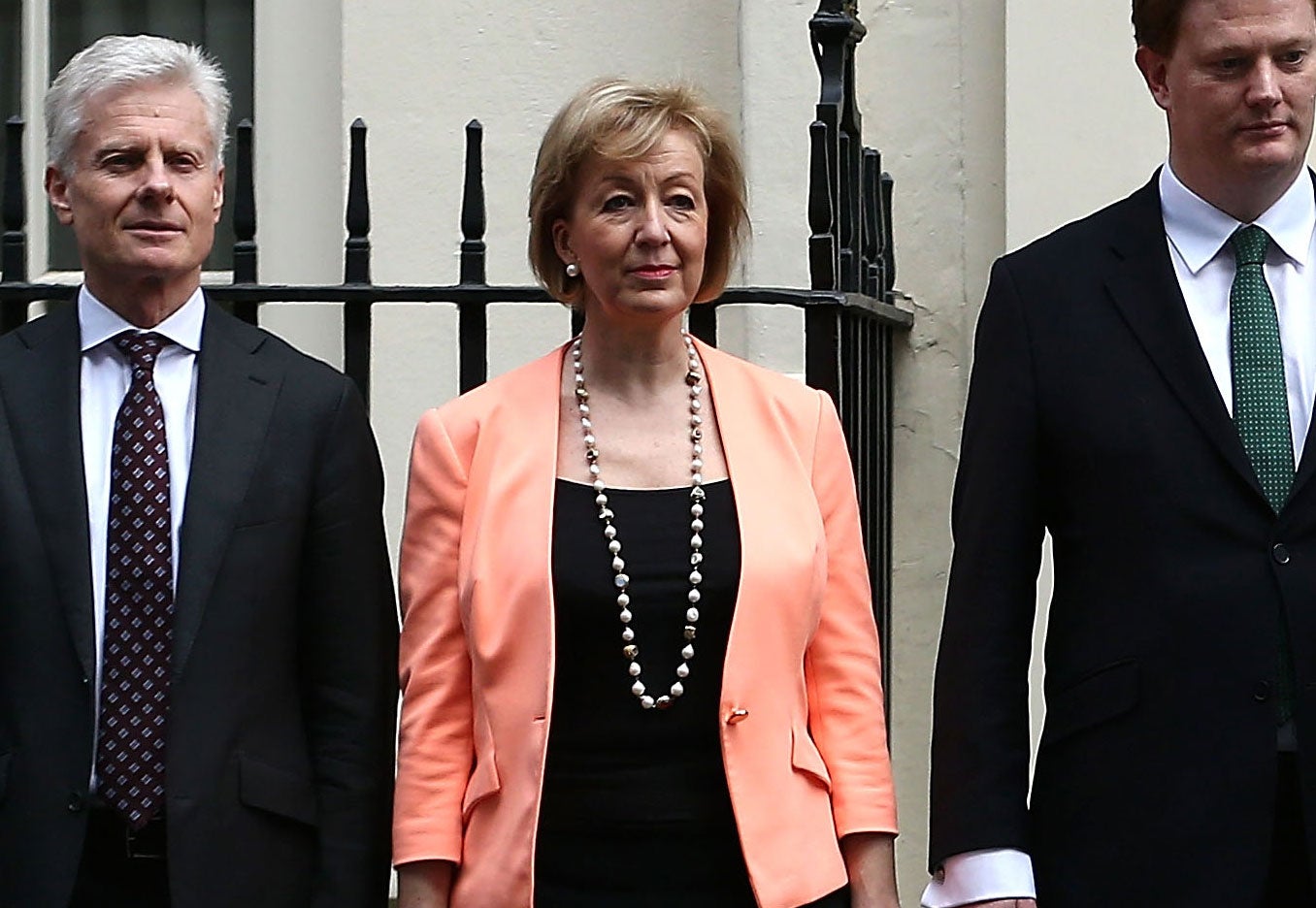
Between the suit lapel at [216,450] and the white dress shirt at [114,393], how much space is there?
0.02m

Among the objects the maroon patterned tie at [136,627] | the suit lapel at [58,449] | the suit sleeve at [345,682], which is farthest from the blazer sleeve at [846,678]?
the suit lapel at [58,449]

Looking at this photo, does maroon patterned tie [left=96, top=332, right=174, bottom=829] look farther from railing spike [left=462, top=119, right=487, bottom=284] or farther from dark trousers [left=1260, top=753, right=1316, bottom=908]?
dark trousers [left=1260, top=753, right=1316, bottom=908]

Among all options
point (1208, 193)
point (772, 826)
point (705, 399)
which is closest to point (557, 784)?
point (772, 826)

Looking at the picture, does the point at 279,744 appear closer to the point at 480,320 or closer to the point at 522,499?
the point at 522,499

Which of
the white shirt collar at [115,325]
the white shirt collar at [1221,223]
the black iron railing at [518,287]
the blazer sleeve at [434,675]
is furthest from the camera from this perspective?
the black iron railing at [518,287]

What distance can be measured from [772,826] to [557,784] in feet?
0.99

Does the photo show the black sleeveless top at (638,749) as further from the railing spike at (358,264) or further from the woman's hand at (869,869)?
the railing spike at (358,264)

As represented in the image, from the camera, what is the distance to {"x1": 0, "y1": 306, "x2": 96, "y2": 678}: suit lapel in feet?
10.3

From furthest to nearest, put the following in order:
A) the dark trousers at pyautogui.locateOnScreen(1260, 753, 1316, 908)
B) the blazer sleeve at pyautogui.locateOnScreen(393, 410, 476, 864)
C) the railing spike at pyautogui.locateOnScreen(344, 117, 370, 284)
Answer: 1. the railing spike at pyautogui.locateOnScreen(344, 117, 370, 284)
2. the blazer sleeve at pyautogui.locateOnScreen(393, 410, 476, 864)
3. the dark trousers at pyautogui.locateOnScreen(1260, 753, 1316, 908)

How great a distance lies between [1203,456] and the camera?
298 cm

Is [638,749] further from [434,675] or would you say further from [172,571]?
[172,571]

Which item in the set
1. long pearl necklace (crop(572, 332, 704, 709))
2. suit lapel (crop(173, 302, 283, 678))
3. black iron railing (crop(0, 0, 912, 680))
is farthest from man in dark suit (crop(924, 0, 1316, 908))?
suit lapel (crop(173, 302, 283, 678))

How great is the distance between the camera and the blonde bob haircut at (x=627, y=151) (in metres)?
3.24

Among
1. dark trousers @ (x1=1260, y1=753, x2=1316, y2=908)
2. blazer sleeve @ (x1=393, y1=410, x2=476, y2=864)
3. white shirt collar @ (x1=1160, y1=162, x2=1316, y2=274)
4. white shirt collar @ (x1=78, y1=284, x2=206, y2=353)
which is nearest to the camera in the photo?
dark trousers @ (x1=1260, y1=753, x2=1316, y2=908)
